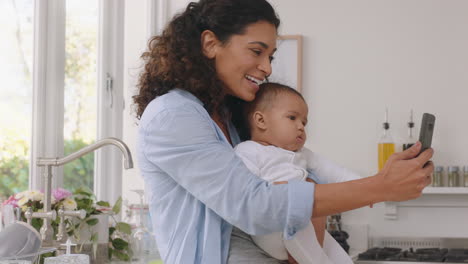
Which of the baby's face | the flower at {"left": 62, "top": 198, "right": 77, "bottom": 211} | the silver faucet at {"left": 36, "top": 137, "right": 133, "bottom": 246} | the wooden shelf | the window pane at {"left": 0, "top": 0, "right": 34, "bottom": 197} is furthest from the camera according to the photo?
the wooden shelf

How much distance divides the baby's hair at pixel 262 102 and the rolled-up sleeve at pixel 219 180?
39 cm

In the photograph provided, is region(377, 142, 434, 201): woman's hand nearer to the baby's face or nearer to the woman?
the woman

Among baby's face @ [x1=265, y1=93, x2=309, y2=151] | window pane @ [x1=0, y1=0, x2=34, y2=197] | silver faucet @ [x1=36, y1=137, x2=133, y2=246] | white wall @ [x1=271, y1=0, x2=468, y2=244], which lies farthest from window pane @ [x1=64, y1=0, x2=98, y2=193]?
baby's face @ [x1=265, y1=93, x2=309, y2=151]

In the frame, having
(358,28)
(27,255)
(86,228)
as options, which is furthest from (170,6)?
(27,255)

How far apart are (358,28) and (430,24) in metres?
0.39

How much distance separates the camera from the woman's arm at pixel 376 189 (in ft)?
3.85

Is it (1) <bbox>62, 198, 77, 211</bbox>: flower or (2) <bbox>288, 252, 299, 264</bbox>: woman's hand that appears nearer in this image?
(2) <bbox>288, 252, 299, 264</bbox>: woman's hand

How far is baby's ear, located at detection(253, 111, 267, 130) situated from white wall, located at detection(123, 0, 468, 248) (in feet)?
6.66

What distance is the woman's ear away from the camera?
4.65 feet

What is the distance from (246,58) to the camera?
1.38m

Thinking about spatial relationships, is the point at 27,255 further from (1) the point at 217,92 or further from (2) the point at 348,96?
(2) the point at 348,96

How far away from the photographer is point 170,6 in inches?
157

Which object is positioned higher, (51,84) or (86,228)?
(51,84)

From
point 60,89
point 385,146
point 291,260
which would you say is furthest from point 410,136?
point 291,260
